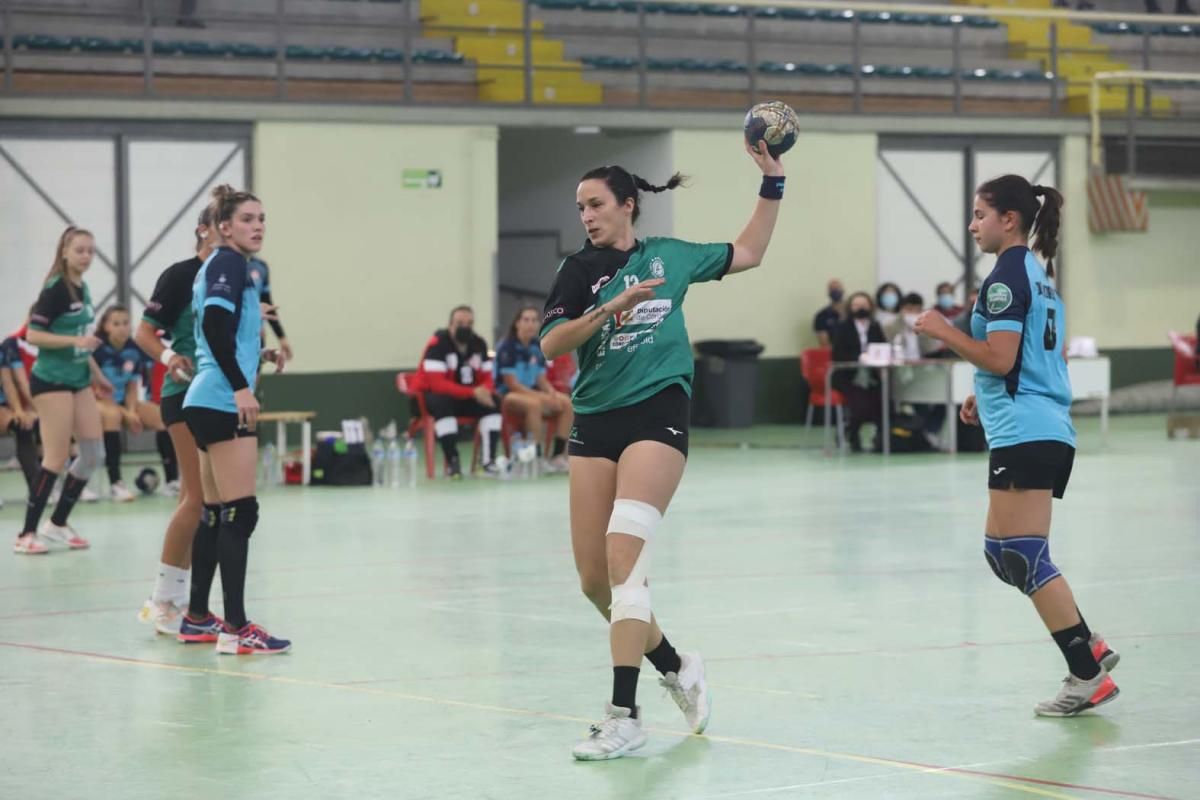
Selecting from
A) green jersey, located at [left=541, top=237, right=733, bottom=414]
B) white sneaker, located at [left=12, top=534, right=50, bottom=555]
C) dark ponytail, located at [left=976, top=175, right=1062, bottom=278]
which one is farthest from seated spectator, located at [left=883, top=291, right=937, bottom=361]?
green jersey, located at [left=541, top=237, right=733, bottom=414]

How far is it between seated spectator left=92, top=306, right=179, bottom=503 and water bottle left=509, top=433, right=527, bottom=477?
3115 mm

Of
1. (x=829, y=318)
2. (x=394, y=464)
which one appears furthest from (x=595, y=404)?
(x=829, y=318)

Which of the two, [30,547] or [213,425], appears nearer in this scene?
[213,425]

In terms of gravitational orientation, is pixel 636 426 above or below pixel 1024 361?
below

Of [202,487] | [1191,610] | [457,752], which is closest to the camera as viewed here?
[457,752]

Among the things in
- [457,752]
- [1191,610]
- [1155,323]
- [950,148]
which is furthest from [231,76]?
[457,752]

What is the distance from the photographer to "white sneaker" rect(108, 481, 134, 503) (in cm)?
1488

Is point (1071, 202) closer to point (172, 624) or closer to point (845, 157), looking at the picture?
point (845, 157)

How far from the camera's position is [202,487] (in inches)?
314

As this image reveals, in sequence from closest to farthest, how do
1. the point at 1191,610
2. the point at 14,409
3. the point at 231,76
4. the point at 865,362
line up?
the point at 1191,610 → the point at 14,409 → the point at 865,362 → the point at 231,76

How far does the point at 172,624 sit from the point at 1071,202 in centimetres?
1990

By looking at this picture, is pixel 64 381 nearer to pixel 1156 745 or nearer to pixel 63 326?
pixel 63 326

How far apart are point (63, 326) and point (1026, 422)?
6.66m

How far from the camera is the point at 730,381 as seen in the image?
76.7 ft
